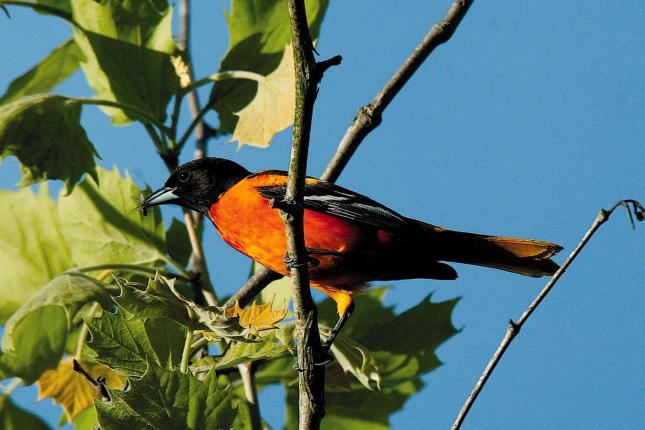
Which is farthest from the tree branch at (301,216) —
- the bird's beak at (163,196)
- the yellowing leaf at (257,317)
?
the bird's beak at (163,196)

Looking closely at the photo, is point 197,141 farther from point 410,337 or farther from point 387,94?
point 410,337

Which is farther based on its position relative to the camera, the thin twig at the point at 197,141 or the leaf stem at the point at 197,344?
the thin twig at the point at 197,141

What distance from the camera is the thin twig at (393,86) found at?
9.05 ft

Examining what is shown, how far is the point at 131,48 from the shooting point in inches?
120

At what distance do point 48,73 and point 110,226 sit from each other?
769 millimetres

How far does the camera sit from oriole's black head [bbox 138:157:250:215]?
10.4 ft

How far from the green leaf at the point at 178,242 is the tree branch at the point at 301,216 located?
111 cm

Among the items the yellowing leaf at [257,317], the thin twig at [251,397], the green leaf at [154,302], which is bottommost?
the thin twig at [251,397]

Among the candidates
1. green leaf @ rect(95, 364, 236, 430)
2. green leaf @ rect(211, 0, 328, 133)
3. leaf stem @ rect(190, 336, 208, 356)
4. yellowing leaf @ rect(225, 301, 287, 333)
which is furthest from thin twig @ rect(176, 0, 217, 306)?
green leaf @ rect(95, 364, 236, 430)

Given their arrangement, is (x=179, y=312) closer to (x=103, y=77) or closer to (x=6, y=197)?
(x=103, y=77)

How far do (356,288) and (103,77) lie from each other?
3.64 ft

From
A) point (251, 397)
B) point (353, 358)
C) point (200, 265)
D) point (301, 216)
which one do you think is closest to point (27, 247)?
point (200, 265)

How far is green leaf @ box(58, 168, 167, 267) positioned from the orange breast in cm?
31

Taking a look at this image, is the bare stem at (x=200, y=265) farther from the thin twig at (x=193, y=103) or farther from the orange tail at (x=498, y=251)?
the orange tail at (x=498, y=251)
